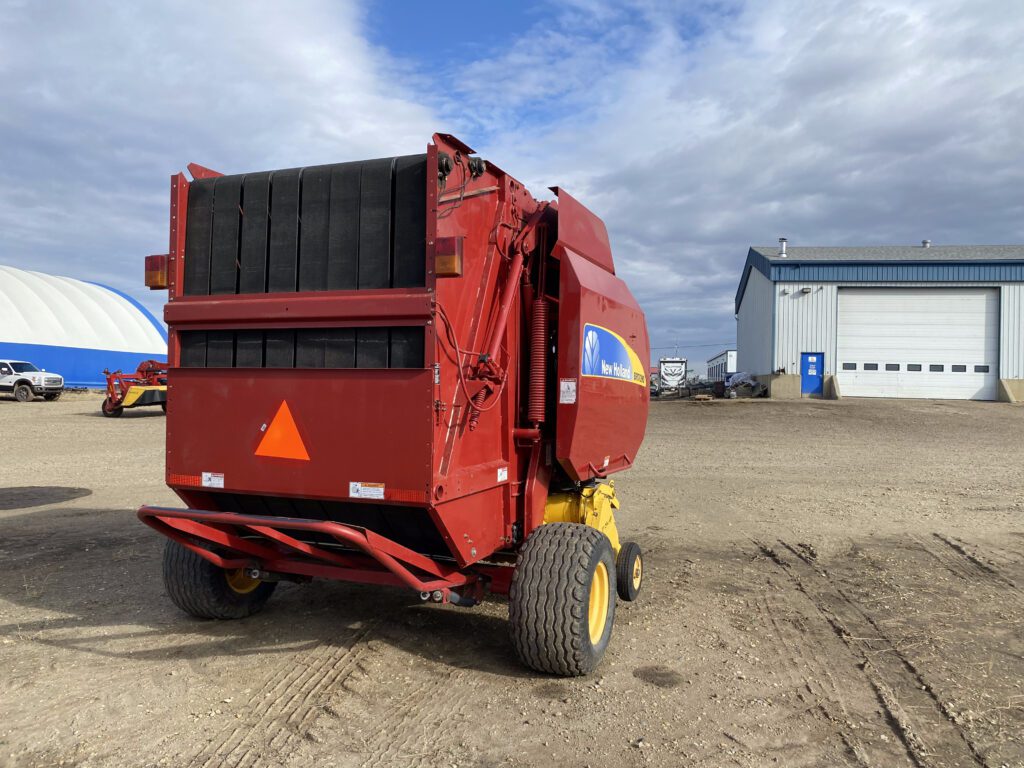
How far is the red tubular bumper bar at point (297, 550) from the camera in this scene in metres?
3.78

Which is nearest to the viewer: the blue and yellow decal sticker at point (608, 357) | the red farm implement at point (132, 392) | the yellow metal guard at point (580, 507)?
the blue and yellow decal sticker at point (608, 357)

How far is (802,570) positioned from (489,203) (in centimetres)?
469

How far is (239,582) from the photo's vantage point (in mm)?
5207

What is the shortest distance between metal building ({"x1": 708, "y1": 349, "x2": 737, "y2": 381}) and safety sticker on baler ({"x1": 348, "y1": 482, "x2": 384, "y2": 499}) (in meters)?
49.3

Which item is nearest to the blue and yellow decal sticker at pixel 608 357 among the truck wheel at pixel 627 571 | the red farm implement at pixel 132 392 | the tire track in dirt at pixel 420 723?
the truck wheel at pixel 627 571

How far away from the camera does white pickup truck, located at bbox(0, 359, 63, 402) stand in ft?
100

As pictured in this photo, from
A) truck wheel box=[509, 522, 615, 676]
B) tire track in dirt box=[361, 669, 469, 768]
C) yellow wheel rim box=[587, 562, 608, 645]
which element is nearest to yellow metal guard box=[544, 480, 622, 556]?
yellow wheel rim box=[587, 562, 608, 645]

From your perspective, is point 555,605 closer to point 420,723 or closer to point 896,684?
point 420,723

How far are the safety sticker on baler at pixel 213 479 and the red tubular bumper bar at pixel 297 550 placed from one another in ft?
0.61

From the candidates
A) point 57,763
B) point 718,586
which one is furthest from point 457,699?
point 718,586

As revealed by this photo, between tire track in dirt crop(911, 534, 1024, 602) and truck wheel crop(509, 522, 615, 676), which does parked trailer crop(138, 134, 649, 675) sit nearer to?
truck wheel crop(509, 522, 615, 676)

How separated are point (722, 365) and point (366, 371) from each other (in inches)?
2741

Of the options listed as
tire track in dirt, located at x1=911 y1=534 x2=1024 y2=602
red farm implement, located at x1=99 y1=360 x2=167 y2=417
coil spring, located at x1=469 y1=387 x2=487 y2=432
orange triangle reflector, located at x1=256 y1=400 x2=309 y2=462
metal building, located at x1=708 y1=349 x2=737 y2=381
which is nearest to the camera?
orange triangle reflector, located at x1=256 y1=400 x2=309 y2=462

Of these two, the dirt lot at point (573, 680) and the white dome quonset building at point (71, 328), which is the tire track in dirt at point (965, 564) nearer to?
the dirt lot at point (573, 680)
